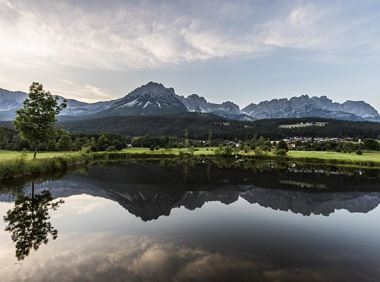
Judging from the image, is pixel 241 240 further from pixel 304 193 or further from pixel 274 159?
pixel 274 159

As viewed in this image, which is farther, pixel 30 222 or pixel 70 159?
pixel 70 159

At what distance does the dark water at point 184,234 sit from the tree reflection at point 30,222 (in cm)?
7

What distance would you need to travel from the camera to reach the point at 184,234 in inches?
919

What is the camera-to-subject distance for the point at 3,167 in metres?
45.5

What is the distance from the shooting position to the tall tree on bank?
190ft

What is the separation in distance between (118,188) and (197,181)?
15424 millimetres

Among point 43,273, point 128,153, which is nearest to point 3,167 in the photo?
point 43,273

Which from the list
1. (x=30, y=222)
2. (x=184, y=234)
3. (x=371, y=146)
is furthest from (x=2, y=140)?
(x=371, y=146)

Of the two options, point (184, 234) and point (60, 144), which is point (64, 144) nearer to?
point (60, 144)

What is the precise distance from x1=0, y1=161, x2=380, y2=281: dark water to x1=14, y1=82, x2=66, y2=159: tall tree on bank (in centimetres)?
1855

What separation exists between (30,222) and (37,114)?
130 feet

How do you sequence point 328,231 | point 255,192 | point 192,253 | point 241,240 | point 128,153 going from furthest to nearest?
point 128,153 → point 255,192 → point 328,231 → point 241,240 → point 192,253

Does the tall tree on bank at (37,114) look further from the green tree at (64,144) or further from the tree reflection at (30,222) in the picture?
the green tree at (64,144)

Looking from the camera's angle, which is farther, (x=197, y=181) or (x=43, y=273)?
(x=197, y=181)
